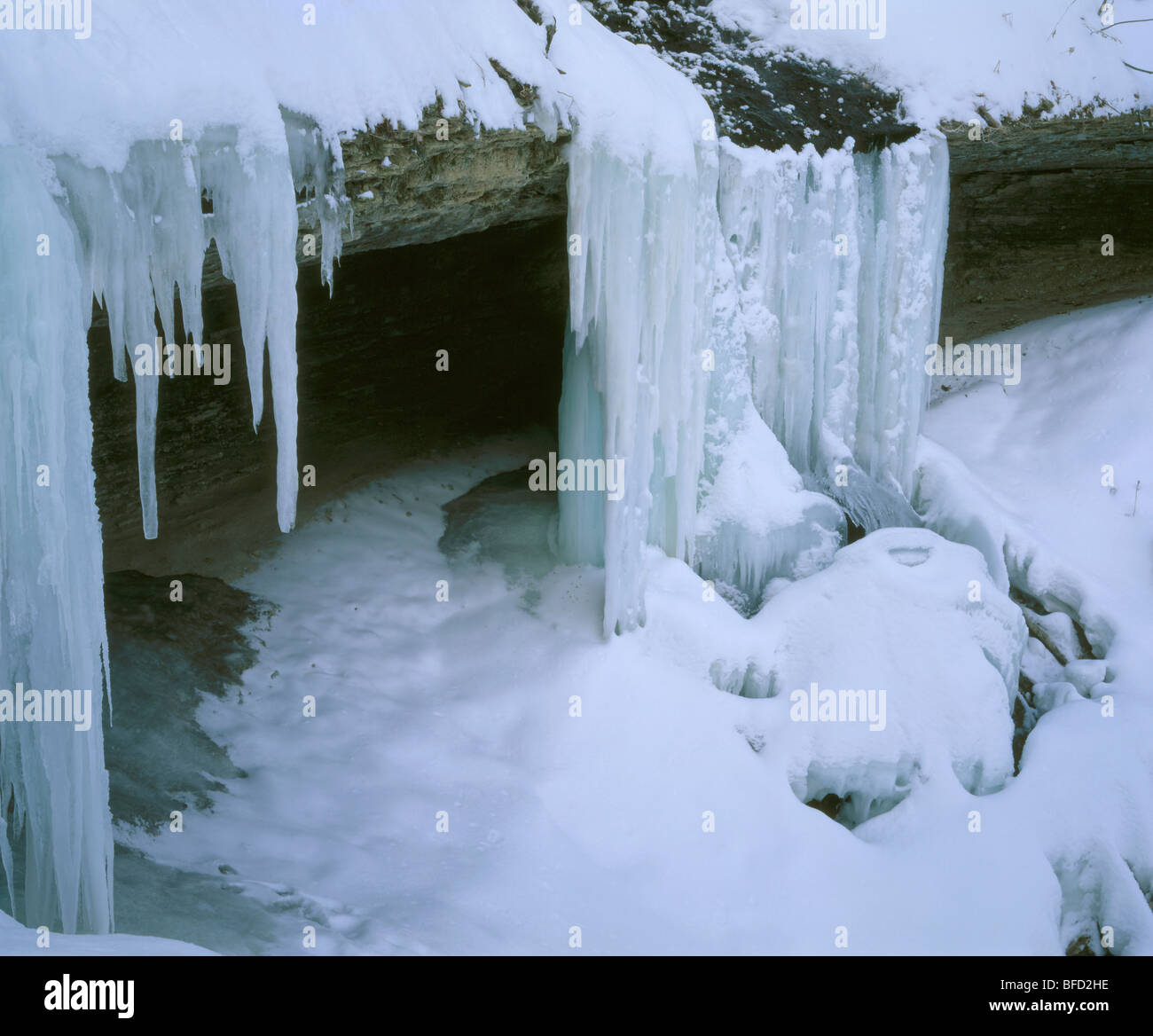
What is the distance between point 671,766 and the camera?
594cm

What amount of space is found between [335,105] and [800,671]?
366cm

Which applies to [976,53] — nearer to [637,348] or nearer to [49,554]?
[637,348]

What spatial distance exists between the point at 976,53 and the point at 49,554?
6.38 meters

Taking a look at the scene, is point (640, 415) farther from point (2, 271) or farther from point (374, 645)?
point (2, 271)

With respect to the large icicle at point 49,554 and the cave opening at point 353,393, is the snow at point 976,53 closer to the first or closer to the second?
the cave opening at point 353,393

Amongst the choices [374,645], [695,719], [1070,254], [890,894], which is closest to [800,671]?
[695,719]

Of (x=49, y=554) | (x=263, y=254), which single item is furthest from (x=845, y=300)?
(x=49, y=554)

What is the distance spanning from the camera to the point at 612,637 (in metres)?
6.38

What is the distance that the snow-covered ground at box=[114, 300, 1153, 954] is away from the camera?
5.22 m

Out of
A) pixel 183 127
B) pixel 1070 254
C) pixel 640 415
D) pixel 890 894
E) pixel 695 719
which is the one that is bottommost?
pixel 890 894

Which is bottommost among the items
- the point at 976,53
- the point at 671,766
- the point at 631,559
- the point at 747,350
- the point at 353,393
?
the point at 671,766

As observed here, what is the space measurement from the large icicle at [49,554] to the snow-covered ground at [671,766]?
872 mm

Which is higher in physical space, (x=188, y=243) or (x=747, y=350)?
(x=188, y=243)

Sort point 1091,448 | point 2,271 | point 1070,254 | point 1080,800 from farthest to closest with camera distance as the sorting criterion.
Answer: point 1070,254 < point 1091,448 < point 1080,800 < point 2,271
